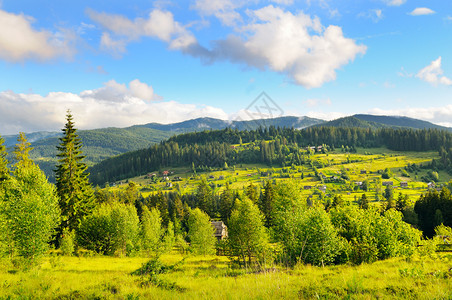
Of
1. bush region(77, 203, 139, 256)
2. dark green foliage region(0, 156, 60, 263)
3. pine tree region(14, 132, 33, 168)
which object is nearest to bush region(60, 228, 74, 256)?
bush region(77, 203, 139, 256)

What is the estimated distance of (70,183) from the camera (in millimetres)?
37156

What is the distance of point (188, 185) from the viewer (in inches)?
7500

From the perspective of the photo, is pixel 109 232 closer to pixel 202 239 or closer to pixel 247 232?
pixel 202 239

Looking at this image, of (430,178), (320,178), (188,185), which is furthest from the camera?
(188,185)

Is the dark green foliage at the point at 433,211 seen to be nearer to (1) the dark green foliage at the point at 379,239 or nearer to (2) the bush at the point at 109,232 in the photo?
(1) the dark green foliage at the point at 379,239

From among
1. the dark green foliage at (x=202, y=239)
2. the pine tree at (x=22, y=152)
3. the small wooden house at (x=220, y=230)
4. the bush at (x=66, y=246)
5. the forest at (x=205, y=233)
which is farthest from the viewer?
the small wooden house at (x=220, y=230)

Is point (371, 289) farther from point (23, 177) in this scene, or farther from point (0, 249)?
point (23, 177)

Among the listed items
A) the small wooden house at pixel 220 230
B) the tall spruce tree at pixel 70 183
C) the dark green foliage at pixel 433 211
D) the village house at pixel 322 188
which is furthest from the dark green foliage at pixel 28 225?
the village house at pixel 322 188

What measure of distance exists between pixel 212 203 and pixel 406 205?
77577mm

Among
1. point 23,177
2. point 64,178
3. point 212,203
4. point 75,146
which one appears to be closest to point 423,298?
point 23,177

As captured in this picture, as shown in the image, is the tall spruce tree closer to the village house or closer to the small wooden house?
the small wooden house

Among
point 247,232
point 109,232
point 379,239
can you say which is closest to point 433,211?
point 379,239

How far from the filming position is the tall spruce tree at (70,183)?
36.5 metres

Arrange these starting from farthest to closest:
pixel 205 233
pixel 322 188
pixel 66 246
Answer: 1. pixel 322 188
2. pixel 205 233
3. pixel 66 246
